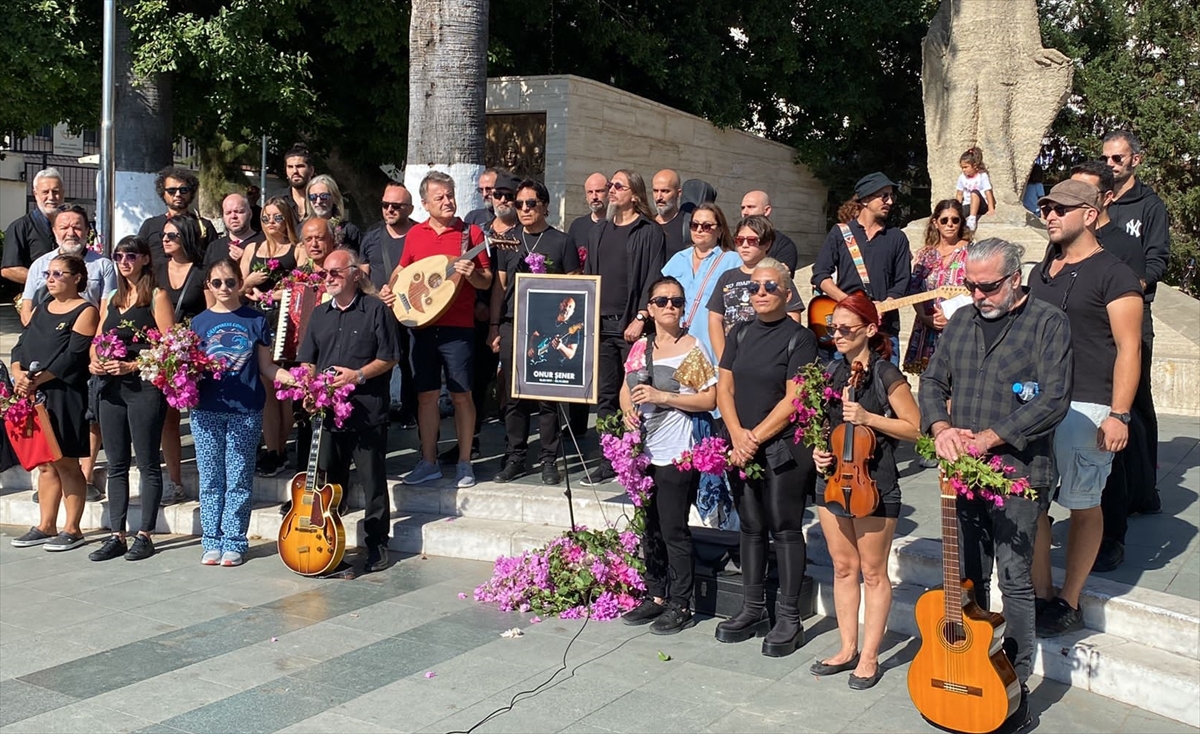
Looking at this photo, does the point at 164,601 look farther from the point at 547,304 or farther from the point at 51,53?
the point at 51,53

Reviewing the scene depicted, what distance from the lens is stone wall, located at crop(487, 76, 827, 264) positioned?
13711 millimetres

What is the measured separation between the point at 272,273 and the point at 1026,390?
18.2ft

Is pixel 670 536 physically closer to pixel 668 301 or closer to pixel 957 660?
pixel 668 301

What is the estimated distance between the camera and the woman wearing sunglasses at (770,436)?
222 inches

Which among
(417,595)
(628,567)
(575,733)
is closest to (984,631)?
(575,733)

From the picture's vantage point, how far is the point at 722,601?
20.7 feet

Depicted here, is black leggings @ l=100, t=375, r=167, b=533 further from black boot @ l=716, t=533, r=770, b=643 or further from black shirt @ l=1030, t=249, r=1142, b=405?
black shirt @ l=1030, t=249, r=1142, b=405

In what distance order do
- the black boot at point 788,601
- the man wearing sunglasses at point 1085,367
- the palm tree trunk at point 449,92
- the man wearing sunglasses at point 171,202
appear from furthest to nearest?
the palm tree trunk at point 449,92 < the man wearing sunglasses at point 171,202 < the black boot at point 788,601 < the man wearing sunglasses at point 1085,367

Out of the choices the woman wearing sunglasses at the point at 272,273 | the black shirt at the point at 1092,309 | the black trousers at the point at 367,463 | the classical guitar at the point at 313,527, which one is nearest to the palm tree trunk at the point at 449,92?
the woman wearing sunglasses at the point at 272,273

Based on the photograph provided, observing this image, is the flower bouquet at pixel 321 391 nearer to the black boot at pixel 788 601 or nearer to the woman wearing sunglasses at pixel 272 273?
the woman wearing sunglasses at pixel 272 273

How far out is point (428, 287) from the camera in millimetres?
7906

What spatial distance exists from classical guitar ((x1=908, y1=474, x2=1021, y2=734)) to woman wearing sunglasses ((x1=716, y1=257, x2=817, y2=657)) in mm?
923

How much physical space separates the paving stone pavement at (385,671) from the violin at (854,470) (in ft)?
2.88

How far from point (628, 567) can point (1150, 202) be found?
3.51 metres
